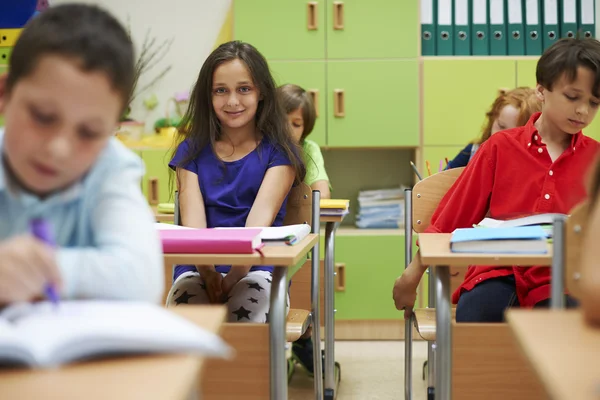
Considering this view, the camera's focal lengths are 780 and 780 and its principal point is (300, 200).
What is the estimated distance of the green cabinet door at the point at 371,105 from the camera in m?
4.05

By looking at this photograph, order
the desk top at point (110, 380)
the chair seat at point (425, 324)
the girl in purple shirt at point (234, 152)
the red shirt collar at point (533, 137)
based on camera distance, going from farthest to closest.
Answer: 1. the girl in purple shirt at point (234, 152)
2. the red shirt collar at point (533, 137)
3. the chair seat at point (425, 324)
4. the desk top at point (110, 380)

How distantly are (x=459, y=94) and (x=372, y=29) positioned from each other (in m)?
0.56

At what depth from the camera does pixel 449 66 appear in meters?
4.02

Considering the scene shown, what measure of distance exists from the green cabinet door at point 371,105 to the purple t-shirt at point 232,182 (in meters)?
1.72

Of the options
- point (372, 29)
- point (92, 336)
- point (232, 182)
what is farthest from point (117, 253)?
point (372, 29)

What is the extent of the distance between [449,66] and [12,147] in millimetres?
3317

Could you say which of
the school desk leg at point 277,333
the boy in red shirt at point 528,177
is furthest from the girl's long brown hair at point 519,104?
the school desk leg at point 277,333

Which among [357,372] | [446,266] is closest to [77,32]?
[446,266]

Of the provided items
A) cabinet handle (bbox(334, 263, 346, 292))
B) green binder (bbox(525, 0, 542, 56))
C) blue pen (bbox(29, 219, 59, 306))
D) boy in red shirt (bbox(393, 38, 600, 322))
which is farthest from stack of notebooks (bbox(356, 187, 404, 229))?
blue pen (bbox(29, 219, 59, 306))

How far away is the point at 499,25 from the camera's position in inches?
159

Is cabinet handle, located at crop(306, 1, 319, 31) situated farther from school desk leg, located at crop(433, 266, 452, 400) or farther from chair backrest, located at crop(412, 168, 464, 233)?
school desk leg, located at crop(433, 266, 452, 400)

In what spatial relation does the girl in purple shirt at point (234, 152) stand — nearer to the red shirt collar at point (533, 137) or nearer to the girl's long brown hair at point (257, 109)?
the girl's long brown hair at point (257, 109)

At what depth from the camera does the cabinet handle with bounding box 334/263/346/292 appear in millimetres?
3969

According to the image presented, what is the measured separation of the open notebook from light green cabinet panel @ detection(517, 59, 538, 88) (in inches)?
137
